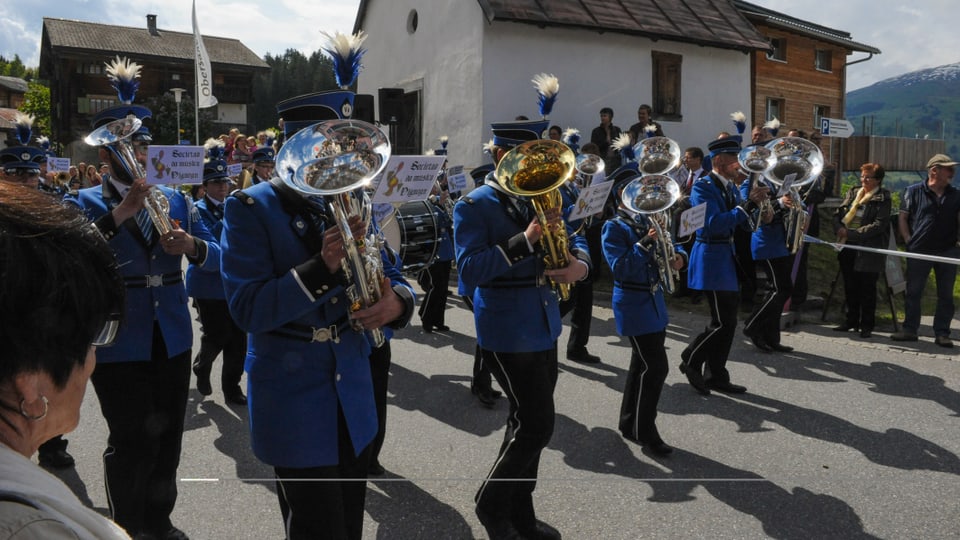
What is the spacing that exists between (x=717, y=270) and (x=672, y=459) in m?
2.04

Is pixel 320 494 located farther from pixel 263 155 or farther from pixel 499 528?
pixel 263 155

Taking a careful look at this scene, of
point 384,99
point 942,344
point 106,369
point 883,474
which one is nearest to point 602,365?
point 883,474

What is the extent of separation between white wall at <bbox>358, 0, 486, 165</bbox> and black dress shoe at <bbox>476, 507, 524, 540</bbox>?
13.8 metres

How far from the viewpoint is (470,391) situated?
21.1ft

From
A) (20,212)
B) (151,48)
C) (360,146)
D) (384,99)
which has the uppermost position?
(151,48)

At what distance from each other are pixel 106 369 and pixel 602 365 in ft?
15.9

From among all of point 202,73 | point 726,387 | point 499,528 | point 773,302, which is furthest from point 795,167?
point 202,73

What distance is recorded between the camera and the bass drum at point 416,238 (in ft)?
25.0

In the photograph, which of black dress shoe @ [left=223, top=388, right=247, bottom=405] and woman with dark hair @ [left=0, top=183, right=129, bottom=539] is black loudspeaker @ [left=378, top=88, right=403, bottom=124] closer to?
black dress shoe @ [left=223, top=388, right=247, bottom=405]

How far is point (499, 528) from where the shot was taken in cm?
358

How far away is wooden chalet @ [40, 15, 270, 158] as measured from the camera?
45031 mm

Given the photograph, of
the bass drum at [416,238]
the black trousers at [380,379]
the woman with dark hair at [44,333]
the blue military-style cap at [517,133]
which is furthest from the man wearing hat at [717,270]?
the woman with dark hair at [44,333]

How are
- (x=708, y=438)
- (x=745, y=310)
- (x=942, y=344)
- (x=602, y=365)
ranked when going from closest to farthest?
(x=708, y=438), (x=602, y=365), (x=942, y=344), (x=745, y=310)

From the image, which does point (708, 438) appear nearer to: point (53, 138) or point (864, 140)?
point (864, 140)
